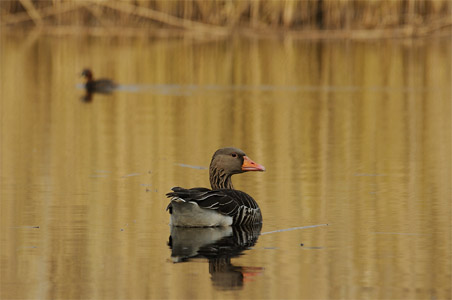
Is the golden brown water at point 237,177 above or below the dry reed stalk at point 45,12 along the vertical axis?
below

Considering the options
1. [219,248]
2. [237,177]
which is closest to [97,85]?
[237,177]

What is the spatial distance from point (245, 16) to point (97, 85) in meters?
17.3

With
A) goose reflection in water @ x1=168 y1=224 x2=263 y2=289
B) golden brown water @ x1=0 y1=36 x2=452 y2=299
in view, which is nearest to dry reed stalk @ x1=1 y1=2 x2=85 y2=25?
golden brown water @ x1=0 y1=36 x2=452 y2=299

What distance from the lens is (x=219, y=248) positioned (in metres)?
8.91

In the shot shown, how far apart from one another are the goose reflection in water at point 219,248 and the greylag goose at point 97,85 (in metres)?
13.5

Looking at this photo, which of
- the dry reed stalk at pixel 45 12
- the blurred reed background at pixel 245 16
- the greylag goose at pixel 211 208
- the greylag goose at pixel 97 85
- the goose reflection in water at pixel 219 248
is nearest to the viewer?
the goose reflection in water at pixel 219 248

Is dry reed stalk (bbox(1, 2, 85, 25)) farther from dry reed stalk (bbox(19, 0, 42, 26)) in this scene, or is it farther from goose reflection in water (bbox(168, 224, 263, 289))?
goose reflection in water (bbox(168, 224, 263, 289))

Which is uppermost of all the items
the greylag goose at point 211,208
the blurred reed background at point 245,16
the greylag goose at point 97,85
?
the blurred reed background at point 245,16

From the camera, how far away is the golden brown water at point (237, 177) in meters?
7.91

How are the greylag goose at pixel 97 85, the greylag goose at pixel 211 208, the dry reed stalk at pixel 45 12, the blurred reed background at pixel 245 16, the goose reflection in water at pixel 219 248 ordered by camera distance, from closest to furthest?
the goose reflection in water at pixel 219 248 → the greylag goose at pixel 211 208 → the greylag goose at pixel 97 85 → the blurred reed background at pixel 245 16 → the dry reed stalk at pixel 45 12

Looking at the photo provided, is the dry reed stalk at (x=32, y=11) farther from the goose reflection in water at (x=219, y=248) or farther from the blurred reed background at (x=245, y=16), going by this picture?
the goose reflection in water at (x=219, y=248)

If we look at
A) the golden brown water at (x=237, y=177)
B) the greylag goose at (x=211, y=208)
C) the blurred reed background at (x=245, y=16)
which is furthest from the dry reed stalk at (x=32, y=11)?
the greylag goose at (x=211, y=208)

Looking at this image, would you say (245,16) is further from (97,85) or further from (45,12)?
(97,85)

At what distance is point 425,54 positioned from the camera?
108ft
